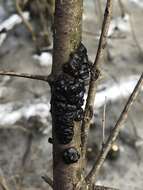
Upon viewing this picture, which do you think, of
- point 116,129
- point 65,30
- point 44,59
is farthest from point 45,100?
point 65,30

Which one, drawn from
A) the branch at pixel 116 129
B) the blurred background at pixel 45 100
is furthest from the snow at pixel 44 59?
the branch at pixel 116 129

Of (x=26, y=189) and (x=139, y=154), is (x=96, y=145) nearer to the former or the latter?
→ (x=139, y=154)

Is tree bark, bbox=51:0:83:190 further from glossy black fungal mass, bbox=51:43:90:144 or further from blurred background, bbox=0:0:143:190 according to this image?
blurred background, bbox=0:0:143:190

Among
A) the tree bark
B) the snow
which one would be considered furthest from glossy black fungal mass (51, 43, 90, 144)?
the snow

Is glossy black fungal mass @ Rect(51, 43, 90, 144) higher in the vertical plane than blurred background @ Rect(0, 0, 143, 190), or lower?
higher

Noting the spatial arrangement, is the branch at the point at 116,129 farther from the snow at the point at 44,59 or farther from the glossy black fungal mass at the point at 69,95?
the snow at the point at 44,59
